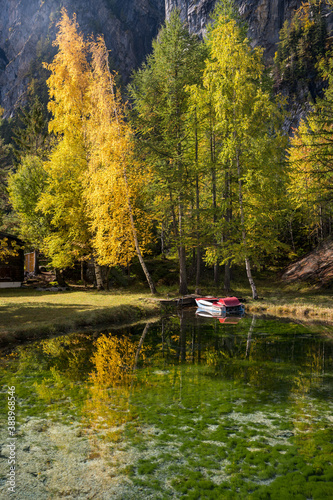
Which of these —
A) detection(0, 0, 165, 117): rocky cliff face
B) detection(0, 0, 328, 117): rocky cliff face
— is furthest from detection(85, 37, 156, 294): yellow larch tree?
detection(0, 0, 165, 117): rocky cliff face

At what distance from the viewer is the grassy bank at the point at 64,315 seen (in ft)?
43.5

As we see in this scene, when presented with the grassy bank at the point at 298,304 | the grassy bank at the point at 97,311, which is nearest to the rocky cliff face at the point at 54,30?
the grassy bank at the point at 298,304

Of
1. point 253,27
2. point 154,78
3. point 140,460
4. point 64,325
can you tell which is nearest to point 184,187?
point 154,78

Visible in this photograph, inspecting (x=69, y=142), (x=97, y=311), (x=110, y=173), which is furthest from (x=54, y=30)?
(x=97, y=311)

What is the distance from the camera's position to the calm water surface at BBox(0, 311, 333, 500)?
14.7 ft

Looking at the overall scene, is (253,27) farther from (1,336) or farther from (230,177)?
(1,336)

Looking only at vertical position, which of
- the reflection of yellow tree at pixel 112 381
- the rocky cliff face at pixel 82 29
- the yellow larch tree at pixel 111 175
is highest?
the rocky cliff face at pixel 82 29

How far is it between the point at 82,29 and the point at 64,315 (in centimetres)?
11513

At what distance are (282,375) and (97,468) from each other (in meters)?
5.86

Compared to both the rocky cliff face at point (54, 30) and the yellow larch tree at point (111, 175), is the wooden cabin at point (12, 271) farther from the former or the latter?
the rocky cliff face at point (54, 30)

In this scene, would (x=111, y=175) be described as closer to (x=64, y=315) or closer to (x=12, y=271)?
(x=64, y=315)

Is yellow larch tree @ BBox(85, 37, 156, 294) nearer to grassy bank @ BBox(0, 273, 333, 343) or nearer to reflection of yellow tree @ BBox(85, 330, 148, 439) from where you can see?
grassy bank @ BBox(0, 273, 333, 343)

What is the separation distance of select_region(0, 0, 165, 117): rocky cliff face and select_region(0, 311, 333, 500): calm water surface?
104970 mm

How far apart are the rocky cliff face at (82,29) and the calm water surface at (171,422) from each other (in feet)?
344
